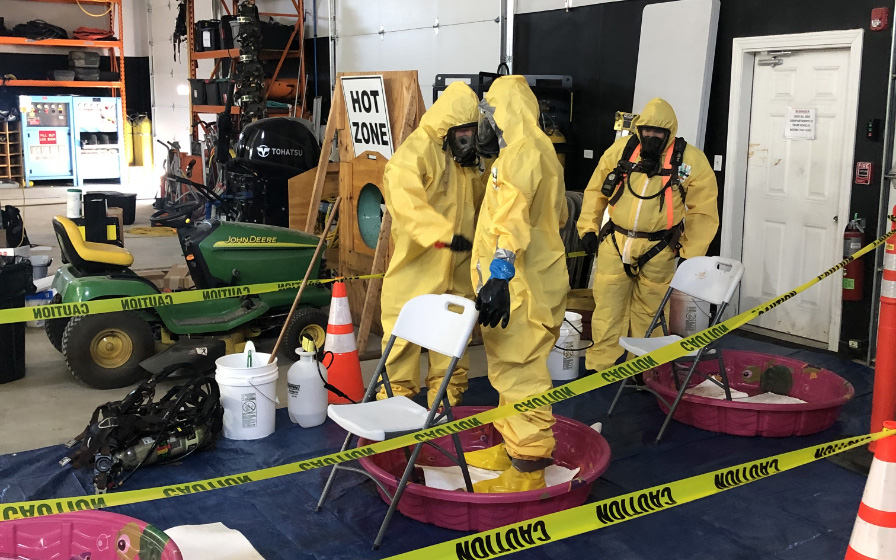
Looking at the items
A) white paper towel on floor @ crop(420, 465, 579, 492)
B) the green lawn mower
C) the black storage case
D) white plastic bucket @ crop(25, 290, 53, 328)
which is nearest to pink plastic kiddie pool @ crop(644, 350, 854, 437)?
white paper towel on floor @ crop(420, 465, 579, 492)

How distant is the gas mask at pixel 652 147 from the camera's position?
5031 millimetres

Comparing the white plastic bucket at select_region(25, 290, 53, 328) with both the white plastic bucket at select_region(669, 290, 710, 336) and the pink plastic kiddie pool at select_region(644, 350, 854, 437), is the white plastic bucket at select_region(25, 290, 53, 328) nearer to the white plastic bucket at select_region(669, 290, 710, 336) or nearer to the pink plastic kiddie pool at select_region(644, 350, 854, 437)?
the pink plastic kiddie pool at select_region(644, 350, 854, 437)

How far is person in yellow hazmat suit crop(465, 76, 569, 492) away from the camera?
3.55m

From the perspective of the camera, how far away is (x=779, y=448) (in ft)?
14.3

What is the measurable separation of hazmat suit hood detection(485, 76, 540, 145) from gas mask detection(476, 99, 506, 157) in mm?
66

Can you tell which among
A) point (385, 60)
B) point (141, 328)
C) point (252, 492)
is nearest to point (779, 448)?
point (252, 492)

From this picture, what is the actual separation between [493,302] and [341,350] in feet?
5.67

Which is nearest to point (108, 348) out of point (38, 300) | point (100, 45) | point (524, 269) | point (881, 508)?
point (38, 300)

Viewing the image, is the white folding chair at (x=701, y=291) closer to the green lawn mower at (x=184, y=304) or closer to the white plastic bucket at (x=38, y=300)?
the green lawn mower at (x=184, y=304)

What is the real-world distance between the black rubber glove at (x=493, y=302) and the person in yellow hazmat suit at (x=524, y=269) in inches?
6.0

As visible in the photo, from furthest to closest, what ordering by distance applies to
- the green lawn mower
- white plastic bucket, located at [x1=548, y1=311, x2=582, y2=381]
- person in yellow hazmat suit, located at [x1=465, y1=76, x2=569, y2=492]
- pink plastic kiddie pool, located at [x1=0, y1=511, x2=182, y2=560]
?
white plastic bucket, located at [x1=548, y1=311, x2=582, y2=381] < the green lawn mower < person in yellow hazmat suit, located at [x1=465, y1=76, x2=569, y2=492] < pink plastic kiddie pool, located at [x1=0, y1=511, x2=182, y2=560]

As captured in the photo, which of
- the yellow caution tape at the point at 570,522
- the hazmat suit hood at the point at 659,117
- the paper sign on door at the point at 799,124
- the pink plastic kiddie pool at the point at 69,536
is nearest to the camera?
the yellow caution tape at the point at 570,522

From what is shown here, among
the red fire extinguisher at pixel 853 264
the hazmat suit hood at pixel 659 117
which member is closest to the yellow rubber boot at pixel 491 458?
the hazmat suit hood at pixel 659 117

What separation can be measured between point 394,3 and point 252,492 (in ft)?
24.9
